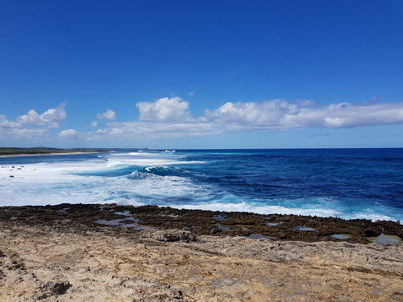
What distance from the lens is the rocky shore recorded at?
5.06m

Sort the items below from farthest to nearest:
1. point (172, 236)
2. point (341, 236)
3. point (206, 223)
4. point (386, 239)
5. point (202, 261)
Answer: point (206, 223), point (341, 236), point (386, 239), point (172, 236), point (202, 261)

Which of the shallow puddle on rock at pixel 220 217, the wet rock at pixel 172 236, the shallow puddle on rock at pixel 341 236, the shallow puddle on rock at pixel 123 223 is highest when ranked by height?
the wet rock at pixel 172 236

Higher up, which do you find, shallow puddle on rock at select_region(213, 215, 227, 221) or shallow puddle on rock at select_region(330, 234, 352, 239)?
shallow puddle on rock at select_region(213, 215, 227, 221)

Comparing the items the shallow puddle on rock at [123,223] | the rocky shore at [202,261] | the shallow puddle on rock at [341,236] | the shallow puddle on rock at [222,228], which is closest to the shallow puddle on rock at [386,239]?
the rocky shore at [202,261]

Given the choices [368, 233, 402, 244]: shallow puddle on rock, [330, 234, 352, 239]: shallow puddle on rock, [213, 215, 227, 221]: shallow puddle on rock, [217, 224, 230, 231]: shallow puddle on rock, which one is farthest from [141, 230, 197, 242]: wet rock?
[368, 233, 402, 244]: shallow puddle on rock

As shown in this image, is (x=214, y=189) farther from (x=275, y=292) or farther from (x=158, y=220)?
(x=275, y=292)

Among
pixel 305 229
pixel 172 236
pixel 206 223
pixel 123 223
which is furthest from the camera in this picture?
pixel 123 223

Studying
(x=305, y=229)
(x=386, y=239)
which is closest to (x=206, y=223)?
(x=305, y=229)

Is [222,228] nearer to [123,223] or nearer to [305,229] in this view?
[305,229]

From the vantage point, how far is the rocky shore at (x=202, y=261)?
16.6 feet

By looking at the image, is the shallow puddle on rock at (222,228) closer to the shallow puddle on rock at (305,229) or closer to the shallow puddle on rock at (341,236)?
the shallow puddle on rock at (305,229)

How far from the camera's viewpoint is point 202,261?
6.67m

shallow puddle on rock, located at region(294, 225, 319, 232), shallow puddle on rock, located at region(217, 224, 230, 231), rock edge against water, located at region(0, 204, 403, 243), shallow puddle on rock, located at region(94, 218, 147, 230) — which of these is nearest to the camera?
rock edge against water, located at region(0, 204, 403, 243)

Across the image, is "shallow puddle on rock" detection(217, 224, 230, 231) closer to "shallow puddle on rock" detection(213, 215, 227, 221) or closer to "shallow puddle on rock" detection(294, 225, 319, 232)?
"shallow puddle on rock" detection(213, 215, 227, 221)
